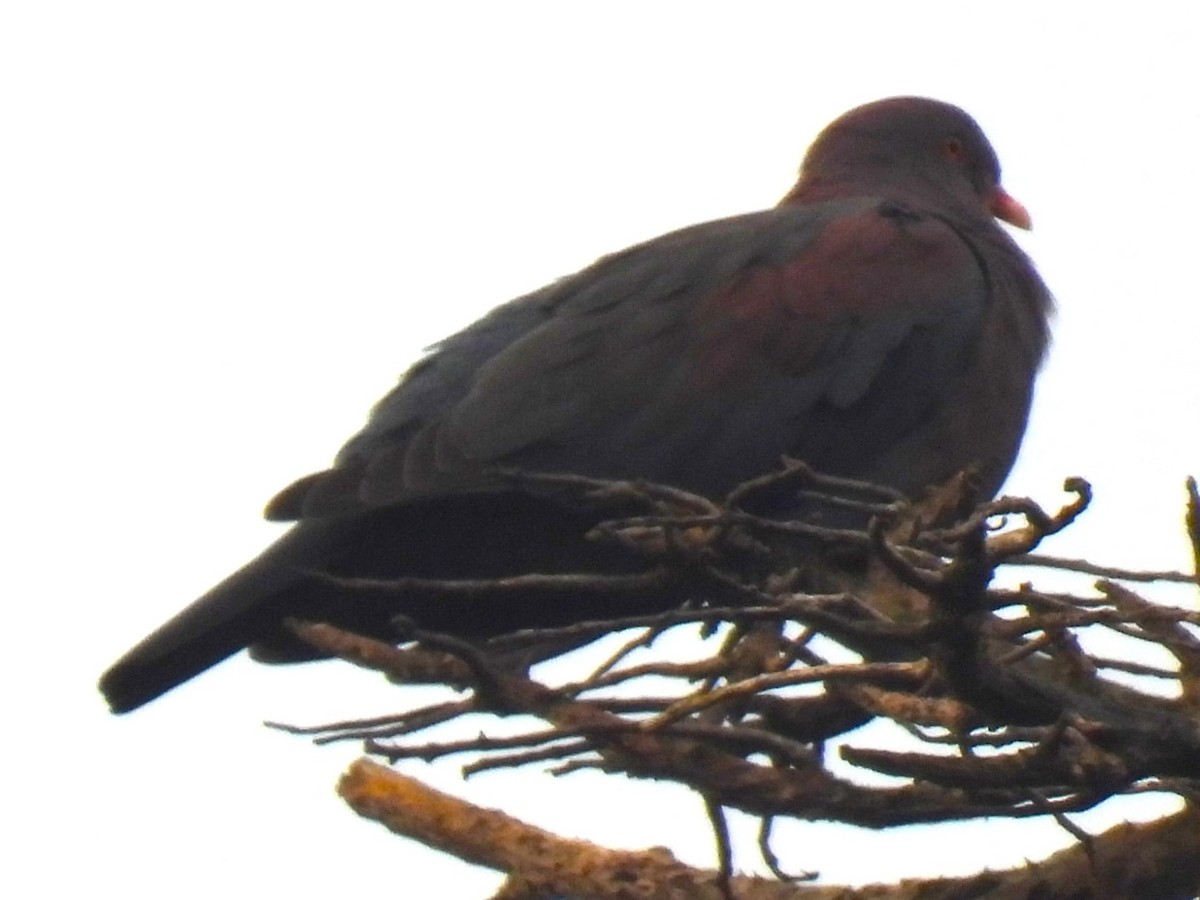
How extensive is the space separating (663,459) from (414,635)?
5.95 ft

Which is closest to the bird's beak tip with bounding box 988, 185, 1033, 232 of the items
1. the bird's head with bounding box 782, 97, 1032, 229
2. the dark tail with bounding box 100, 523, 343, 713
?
the bird's head with bounding box 782, 97, 1032, 229

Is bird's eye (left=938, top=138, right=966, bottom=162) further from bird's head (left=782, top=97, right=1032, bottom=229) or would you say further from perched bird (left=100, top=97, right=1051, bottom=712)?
perched bird (left=100, top=97, right=1051, bottom=712)

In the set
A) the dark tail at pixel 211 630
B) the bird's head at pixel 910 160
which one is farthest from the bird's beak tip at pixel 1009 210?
the dark tail at pixel 211 630

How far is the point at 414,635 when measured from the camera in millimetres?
3512

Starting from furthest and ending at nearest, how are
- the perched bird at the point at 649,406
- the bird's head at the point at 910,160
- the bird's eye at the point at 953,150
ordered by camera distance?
the bird's eye at the point at 953,150 → the bird's head at the point at 910,160 → the perched bird at the point at 649,406

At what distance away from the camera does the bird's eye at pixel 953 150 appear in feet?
23.3

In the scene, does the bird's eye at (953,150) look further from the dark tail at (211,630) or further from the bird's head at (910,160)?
the dark tail at (211,630)

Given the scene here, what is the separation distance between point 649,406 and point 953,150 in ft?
7.30

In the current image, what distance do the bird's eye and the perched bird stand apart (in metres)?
1.05

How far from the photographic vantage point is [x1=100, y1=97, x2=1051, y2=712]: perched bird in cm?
494

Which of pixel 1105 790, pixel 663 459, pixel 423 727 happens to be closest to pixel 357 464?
pixel 663 459

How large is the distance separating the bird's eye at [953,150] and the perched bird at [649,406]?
1.05 m

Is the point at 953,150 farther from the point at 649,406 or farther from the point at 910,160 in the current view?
the point at 649,406

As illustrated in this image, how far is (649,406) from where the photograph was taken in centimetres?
532
